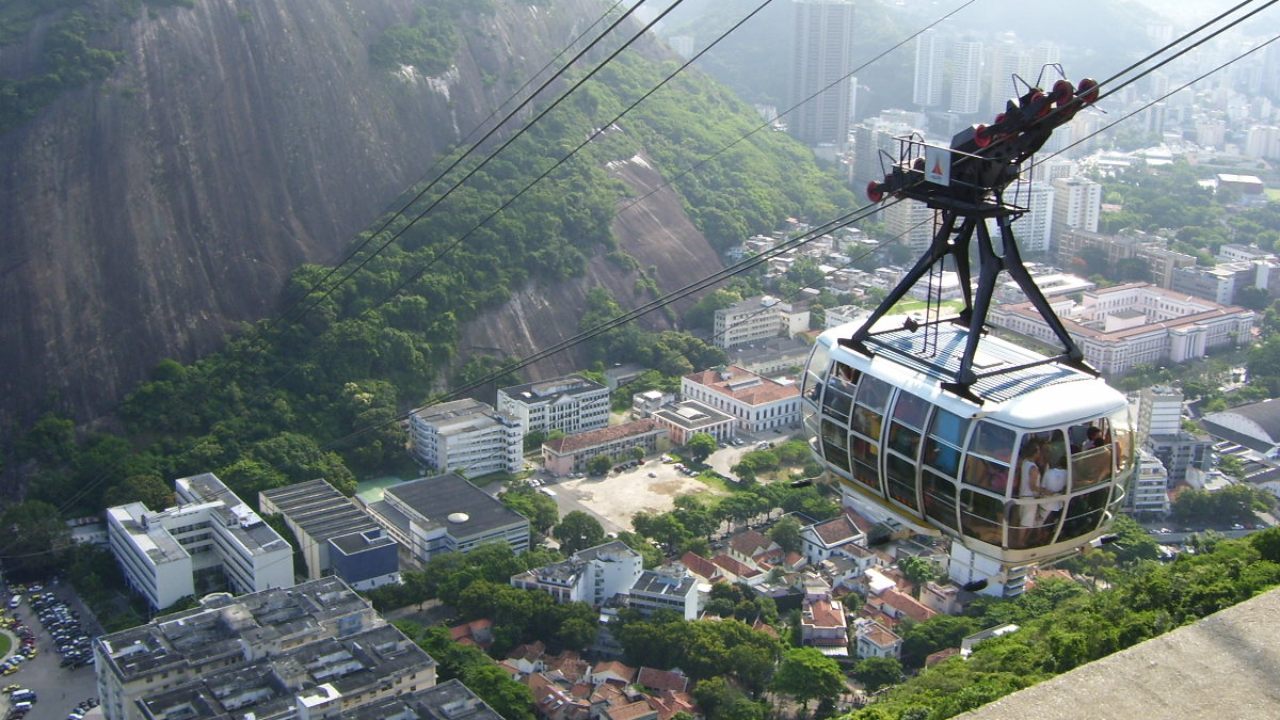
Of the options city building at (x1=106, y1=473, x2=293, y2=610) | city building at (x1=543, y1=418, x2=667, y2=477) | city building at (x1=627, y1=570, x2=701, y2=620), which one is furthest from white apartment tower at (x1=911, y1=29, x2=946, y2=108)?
city building at (x1=627, y1=570, x2=701, y2=620)

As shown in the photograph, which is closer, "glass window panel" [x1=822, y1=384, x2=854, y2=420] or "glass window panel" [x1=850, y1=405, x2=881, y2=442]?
"glass window panel" [x1=850, y1=405, x2=881, y2=442]

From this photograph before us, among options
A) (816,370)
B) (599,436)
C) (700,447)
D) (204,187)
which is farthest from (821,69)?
(816,370)

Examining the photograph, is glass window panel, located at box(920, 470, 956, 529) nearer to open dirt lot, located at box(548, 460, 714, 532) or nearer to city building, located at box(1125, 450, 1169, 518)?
open dirt lot, located at box(548, 460, 714, 532)

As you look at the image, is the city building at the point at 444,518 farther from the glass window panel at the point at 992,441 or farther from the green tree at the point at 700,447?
the glass window panel at the point at 992,441

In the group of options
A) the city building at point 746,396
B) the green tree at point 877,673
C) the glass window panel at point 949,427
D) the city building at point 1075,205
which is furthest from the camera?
the city building at point 1075,205

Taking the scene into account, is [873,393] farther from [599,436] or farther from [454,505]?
[599,436]

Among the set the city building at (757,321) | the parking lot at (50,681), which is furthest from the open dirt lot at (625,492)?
the parking lot at (50,681)
